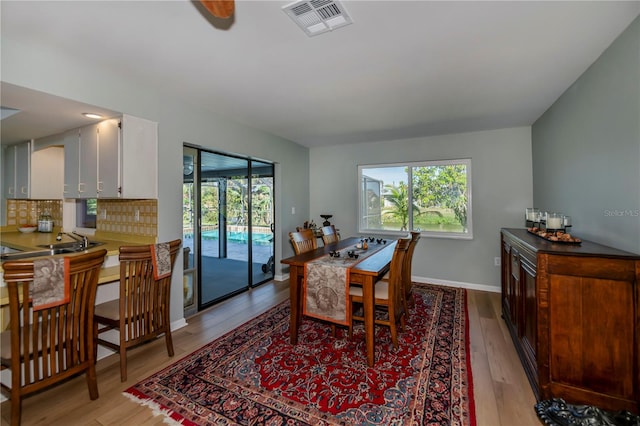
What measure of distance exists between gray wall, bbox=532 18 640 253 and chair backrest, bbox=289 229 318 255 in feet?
8.36

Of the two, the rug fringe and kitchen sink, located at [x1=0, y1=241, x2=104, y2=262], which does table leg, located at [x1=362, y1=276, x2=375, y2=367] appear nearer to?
the rug fringe

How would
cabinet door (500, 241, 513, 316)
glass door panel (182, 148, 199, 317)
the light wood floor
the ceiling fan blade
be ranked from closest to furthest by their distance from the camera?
the ceiling fan blade → the light wood floor → cabinet door (500, 241, 513, 316) → glass door panel (182, 148, 199, 317)

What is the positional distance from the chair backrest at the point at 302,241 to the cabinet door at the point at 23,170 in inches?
130

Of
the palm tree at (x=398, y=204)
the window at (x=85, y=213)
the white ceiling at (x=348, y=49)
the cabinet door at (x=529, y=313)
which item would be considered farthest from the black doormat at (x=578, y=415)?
the window at (x=85, y=213)

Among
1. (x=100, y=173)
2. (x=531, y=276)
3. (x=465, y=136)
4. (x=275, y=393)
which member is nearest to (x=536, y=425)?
(x=531, y=276)

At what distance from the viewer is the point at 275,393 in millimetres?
1934

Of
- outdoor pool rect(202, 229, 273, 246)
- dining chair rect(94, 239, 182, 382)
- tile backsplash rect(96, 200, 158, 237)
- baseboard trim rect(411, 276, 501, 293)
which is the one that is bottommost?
baseboard trim rect(411, 276, 501, 293)

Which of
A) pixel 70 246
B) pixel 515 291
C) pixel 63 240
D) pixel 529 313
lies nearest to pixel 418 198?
pixel 515 291

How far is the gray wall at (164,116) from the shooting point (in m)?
1.97

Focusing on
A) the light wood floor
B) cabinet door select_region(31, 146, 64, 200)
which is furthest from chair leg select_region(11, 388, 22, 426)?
cabinet door select_region(31, 146, 64, 200)

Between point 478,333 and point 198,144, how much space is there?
3.64 meters

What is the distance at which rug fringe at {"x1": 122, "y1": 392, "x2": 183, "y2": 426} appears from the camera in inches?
66.4

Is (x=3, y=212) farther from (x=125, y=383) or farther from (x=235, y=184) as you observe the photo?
(x=125, y=383)

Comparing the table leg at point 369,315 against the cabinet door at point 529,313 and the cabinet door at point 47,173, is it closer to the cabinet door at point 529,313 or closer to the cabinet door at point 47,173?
the cabinet door at point 529,313
